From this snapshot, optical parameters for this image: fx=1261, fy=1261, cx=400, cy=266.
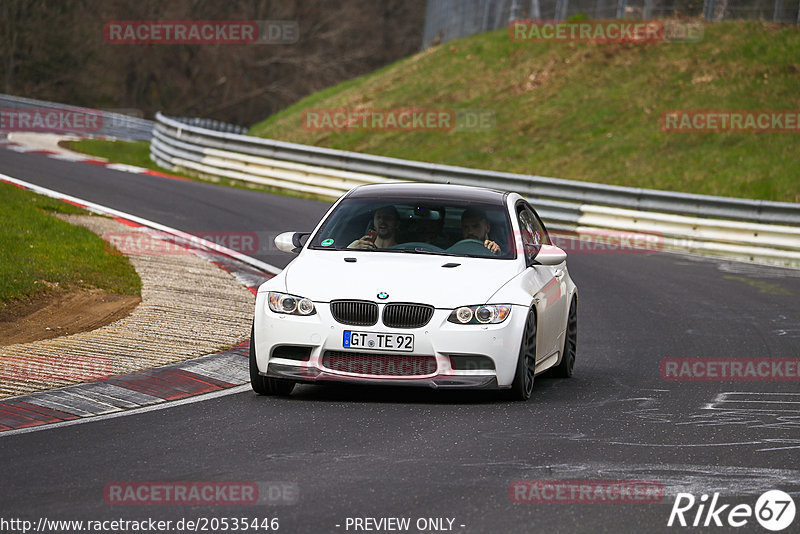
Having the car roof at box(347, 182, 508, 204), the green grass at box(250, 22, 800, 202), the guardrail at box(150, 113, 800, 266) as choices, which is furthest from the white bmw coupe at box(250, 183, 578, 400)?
the green grass at box(250, 22, 800, 202)

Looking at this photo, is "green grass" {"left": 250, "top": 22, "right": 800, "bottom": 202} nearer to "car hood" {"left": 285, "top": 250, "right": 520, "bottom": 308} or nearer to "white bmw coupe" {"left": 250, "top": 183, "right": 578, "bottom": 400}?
"white bmw coupe" {"left": 250, "top": 183, "right": 578, "bottom": 400}

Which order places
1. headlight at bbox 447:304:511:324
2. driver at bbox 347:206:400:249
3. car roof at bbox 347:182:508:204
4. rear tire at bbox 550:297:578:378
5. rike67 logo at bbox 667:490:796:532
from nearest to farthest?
rike67 logo at bbox 667:490:796:532
headlight at bbox 447:304:511:324
driver at bbox 347:206:400:249
car roof at bbox 347:182:508:204
rear tire at bbox 550:297:578:378

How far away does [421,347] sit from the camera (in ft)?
27.6

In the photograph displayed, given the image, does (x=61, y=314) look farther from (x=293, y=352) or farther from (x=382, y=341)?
(x=382, y=341)

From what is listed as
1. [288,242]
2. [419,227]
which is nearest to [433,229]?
[419,227]

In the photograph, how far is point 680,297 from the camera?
15.9m

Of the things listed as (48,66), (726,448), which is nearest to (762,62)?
(726,448)

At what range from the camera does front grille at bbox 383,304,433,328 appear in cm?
846

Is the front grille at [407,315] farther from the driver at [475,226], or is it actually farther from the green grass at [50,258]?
the green grass at [50,258]

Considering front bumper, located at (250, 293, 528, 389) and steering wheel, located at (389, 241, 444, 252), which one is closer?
front bumper, located at (250, 293, 528, 389)

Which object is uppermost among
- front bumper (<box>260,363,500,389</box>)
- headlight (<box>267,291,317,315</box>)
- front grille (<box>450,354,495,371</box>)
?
headlight (<box>267,291,317,315</box>)

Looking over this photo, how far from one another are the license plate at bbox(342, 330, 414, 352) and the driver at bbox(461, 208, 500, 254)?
1.55 metres

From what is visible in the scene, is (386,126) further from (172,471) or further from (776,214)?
(172,471)

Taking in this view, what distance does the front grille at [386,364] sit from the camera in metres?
8.45
